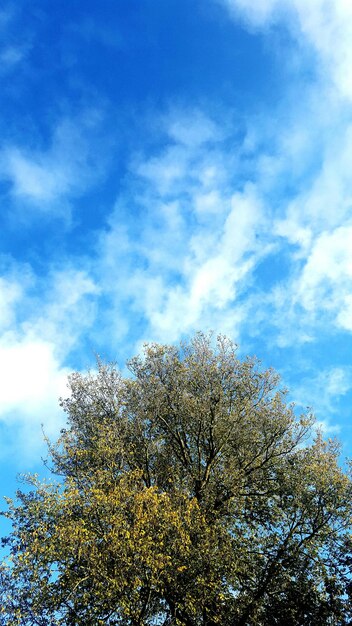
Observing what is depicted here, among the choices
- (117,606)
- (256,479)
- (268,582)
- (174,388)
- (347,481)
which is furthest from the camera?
(174,388)

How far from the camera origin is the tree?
79.6ft

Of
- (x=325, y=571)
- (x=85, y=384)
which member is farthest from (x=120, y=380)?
(x=325, y=571)

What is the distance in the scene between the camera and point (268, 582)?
100 feet

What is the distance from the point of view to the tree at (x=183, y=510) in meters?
24.3

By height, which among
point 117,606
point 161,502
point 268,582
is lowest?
point 117,606

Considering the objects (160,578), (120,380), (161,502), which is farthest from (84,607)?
(120,380)

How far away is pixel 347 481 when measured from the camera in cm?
3272

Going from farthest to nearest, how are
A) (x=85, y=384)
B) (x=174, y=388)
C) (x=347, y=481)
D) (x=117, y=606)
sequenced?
(x=85, y=384) < (x=174, y=388) < (x=347, y=481) < (x=117, y=606)

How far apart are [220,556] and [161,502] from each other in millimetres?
4296

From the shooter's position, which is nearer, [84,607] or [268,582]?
[84,607]

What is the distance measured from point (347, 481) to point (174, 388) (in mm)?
13389

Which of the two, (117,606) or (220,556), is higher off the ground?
(220,556)

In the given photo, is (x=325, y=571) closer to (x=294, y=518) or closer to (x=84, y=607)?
(x=294, y=518)

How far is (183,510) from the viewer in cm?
2656
